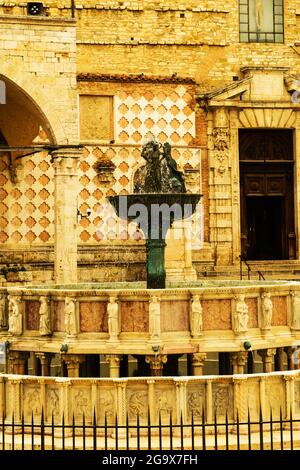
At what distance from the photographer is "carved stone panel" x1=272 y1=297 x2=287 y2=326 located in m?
13.3

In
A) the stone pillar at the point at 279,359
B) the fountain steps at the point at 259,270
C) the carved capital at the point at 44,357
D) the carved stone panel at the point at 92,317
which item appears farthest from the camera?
the fountain steps at the point at 259,270

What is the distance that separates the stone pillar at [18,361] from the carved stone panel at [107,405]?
212 cm

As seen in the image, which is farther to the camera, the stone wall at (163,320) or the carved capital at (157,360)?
the stone wall at (163,320)

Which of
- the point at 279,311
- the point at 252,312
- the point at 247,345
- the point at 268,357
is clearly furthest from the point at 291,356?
the point at 247,345

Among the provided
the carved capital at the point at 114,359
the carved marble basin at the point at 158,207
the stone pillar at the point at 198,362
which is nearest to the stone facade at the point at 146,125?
the carved marble basin at the point at 158,207

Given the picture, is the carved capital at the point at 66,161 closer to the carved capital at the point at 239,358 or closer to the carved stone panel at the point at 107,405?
the carved capital at the point at 239,358

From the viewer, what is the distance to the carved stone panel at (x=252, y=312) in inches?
514

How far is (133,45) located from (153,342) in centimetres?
1454

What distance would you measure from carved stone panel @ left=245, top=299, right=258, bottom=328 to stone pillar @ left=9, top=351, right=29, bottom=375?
124 inches

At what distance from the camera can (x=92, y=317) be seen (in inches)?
507

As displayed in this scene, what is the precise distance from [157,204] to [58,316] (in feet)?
7.89

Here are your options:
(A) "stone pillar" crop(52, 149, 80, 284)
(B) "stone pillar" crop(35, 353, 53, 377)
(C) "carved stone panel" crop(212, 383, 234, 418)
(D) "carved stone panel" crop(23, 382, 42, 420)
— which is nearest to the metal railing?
(A) "stone pillar" crop(52, 149, 80, 284)

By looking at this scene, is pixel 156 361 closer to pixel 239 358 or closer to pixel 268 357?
pixel 239 358

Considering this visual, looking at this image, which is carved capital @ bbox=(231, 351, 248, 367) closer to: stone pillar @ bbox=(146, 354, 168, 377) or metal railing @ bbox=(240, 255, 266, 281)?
stone pillar @ bbox=(146, 354, 168, 377)
